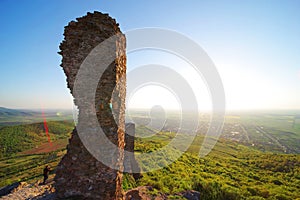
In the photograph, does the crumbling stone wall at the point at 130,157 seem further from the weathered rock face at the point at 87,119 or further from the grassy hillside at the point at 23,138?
the grassy hillside at the point at 23,138

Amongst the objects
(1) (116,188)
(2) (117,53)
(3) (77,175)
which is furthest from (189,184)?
(2) (117,53)

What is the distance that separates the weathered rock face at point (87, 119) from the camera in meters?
5.57

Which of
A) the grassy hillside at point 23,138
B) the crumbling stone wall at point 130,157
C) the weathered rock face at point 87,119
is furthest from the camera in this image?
the grassy hillside at point 23,138

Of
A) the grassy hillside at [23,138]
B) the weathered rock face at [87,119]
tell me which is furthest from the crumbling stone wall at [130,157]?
the grassy hillside at [23,138]

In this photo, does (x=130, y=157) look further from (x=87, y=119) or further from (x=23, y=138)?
(x=23, y=138)

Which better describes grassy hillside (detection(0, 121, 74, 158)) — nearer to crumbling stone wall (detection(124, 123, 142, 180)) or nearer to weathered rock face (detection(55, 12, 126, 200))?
crumbling stone wall (detection(124, 123, 142, 180))

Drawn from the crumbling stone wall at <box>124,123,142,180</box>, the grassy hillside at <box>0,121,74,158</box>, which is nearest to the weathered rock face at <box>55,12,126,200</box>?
the crumbling stone wall at <box>124,123,142,180</box>

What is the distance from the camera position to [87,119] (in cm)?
564

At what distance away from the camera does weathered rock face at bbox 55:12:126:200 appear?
5566 mm

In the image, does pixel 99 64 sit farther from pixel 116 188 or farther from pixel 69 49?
pixel 116 188

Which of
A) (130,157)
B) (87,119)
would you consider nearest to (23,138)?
(130,157)

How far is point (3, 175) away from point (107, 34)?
109 ft

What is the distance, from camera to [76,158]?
18.2 ft

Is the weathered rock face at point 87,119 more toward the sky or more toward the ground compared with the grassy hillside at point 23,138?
more toward the sky
